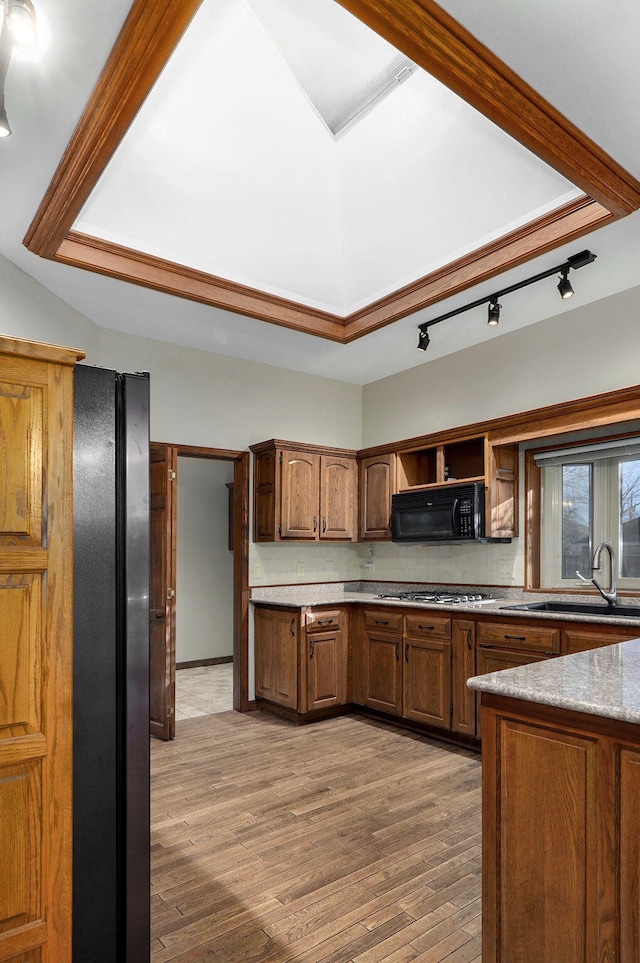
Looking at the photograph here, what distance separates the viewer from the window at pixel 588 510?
12.7 feet

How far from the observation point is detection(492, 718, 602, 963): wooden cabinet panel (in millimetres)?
1535

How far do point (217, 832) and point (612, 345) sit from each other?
363cm

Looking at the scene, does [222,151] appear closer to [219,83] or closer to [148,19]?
[219,83]

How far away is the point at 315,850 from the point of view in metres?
2.65

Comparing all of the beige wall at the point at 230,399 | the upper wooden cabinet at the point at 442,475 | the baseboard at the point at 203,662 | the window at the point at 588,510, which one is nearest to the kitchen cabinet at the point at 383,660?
the upper wooden cabinet at the point at 442,475

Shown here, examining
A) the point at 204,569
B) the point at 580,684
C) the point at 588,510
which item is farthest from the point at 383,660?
the point at 204,569

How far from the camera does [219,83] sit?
277 centimetres

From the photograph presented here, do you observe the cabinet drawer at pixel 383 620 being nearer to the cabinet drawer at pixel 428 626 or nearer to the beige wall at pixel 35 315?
the cabinet drawer at pixel 428 626

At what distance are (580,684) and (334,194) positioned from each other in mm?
3031

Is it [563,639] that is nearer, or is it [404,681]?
[563,639]

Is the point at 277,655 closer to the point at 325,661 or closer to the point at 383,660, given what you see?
the point at 325,661

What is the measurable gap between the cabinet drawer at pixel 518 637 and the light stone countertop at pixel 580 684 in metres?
1.33

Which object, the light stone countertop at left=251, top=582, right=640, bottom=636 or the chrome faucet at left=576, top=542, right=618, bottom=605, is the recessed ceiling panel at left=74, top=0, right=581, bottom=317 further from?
the light stone countertop at left=251, top=582, right=640, bottom=636

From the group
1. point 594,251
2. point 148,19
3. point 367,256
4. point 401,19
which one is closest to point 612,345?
point 594,251
